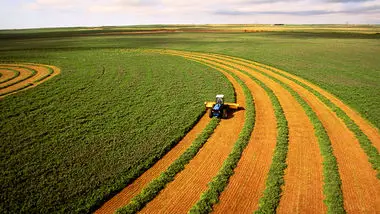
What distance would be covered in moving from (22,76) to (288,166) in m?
34.8

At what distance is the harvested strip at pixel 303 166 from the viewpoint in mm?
10953

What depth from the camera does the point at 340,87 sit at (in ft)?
93.7

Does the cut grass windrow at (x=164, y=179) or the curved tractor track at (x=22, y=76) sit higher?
the curved tractor track at (x=22, y=76)

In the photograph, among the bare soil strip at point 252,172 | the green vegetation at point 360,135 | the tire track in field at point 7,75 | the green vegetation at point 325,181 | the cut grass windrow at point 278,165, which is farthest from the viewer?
the tire track in field at point 7,75

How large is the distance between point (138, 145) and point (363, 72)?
119ft

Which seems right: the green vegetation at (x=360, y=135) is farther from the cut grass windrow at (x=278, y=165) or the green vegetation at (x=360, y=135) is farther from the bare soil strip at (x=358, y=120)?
the cut grass windrow at (x=278, y=165)

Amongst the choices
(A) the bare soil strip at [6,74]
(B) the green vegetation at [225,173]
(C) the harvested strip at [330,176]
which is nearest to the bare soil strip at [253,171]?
(B) the green vegetation at [225,173]

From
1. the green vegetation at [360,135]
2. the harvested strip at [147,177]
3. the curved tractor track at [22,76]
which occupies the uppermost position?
the curved tractor track at [22,76]

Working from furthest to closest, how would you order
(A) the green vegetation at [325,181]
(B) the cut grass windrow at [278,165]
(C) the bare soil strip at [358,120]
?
(C) the bare soil strip at [358,120] < (B) the cut grass windrow at [278,165] < (A) the green vegetation at [325,181]

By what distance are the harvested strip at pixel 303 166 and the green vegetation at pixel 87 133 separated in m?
7.12

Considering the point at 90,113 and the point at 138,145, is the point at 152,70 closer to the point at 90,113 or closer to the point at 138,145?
the point at 90,113

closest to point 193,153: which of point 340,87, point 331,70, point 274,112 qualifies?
point 274,112

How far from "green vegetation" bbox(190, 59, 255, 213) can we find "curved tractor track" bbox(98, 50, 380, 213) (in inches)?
9.9

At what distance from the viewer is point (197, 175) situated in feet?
42.6
